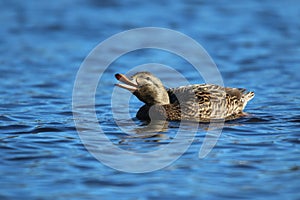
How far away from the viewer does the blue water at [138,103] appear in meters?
8.61

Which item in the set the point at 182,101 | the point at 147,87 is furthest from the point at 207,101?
the point at 147,87

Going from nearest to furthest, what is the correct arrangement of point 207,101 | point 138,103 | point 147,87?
point 147,87
point 207,101
point 138,103

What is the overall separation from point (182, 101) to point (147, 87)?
0.73m

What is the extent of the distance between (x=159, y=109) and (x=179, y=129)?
0.84 meters

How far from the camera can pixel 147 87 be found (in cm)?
1208

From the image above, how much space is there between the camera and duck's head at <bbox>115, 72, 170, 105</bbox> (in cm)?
1199

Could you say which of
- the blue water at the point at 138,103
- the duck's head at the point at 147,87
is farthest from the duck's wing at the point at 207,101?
the blue water at the point at 138,103

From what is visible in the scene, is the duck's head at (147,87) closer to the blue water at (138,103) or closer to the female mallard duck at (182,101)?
the female mallard duck at (182,101)

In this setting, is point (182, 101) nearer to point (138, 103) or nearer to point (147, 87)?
point (147, 87)

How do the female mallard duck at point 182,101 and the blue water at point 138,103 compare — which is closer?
the blue water at point 138,103

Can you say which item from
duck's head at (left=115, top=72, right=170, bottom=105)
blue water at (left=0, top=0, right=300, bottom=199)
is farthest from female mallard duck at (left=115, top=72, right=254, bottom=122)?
blue water at (left=0, top=0, right=300, bottom=199)

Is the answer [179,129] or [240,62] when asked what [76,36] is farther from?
[179,129]

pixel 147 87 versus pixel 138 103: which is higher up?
pixel 138 103

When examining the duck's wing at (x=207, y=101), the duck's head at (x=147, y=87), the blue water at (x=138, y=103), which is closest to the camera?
the blue water at (x=138, y=103)
